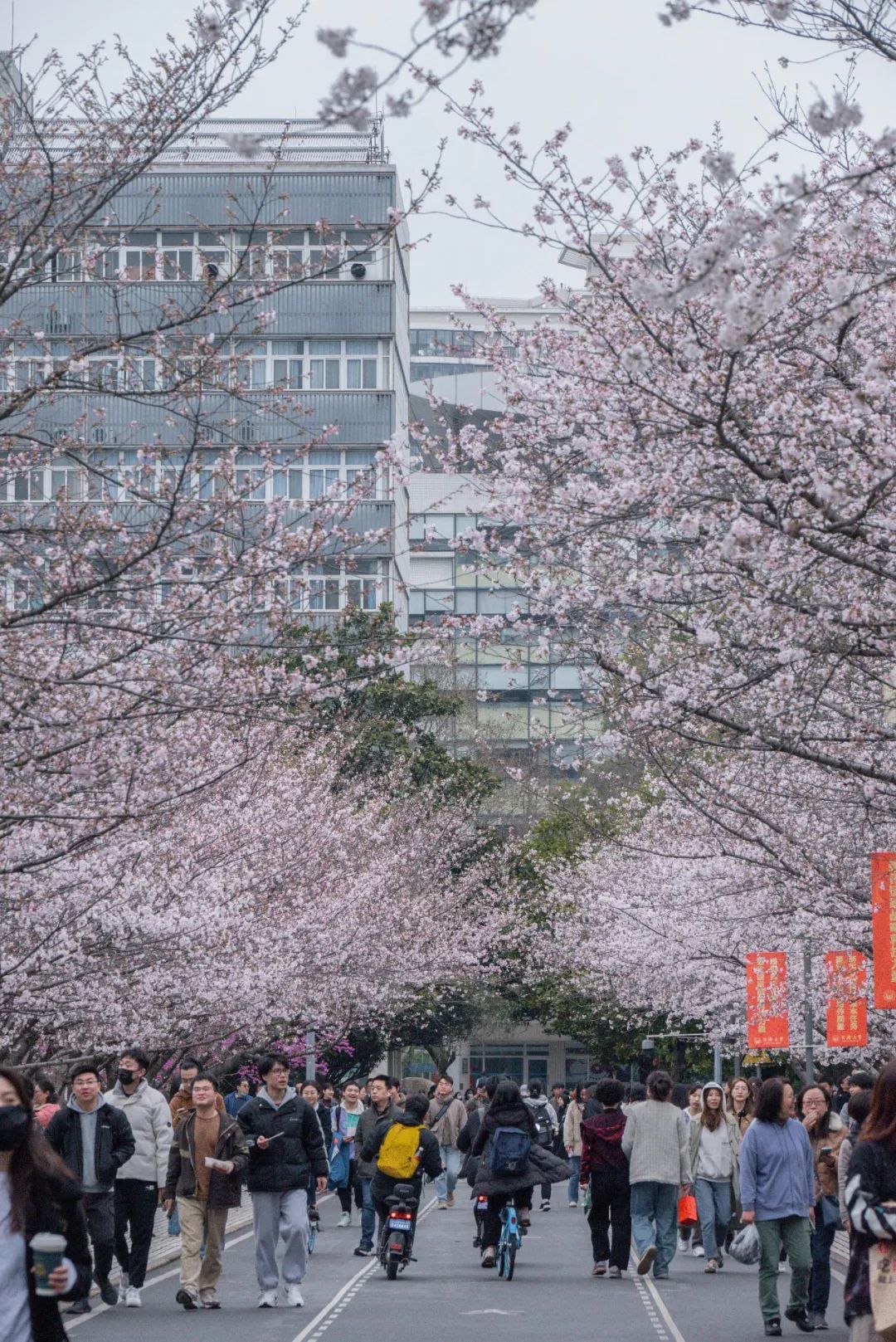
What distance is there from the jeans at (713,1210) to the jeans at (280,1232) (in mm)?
4119

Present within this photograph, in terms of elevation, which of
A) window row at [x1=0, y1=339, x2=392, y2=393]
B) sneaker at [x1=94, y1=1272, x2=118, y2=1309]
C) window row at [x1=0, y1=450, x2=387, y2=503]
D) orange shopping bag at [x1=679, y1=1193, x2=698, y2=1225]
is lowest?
orange shopping bag at [x1=679, y1=1193, x2=698, y2=1225]

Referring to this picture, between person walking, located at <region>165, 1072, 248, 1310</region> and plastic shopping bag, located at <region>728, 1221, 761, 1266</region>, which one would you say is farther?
person walking, located at <region>165, 1072, 248, 1310</region>

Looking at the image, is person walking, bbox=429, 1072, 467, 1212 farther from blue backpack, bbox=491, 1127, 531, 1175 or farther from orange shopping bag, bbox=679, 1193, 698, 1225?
blue backpack, bbox=491, 1127, 531, 1175

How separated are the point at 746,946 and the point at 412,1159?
1959cm

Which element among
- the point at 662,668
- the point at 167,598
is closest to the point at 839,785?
the point at 662,668

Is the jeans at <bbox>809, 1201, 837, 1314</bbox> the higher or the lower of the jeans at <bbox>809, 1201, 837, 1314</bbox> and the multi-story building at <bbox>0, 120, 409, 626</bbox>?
the lower

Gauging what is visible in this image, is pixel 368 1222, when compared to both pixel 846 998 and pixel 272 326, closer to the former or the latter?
pixel 846 998

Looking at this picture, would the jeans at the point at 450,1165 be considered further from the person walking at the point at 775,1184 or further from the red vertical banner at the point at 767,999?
the person walking at the point at 775,1184

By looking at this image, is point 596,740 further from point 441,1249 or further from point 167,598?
point 441,1249

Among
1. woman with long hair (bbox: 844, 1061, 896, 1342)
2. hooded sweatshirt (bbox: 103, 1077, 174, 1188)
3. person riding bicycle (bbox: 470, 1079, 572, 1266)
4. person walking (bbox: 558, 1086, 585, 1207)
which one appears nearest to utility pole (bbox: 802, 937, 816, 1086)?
person walking (bbox: 558, 1086, 585, 1207)

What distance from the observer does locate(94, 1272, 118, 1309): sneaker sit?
49.6 feet

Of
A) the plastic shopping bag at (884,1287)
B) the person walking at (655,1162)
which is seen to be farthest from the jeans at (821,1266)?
the plastic shopping bag at (884,1287)

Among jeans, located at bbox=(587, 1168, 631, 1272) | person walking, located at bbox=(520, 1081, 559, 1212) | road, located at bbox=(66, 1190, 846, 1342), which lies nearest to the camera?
road, located at bbox=(66, 1190, 846, 1342)

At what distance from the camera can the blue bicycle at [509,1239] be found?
1791 cm
